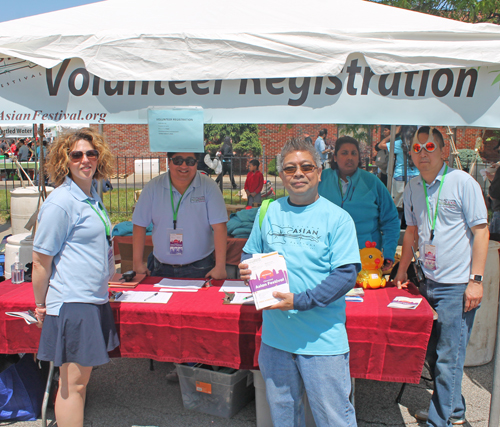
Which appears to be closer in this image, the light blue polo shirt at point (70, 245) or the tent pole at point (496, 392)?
the light blue polo shirt at point (70, 245)

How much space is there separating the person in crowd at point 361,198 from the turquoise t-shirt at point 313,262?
53.8 inches

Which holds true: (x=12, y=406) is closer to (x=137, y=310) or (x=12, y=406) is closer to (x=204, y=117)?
(x=137, y=310)

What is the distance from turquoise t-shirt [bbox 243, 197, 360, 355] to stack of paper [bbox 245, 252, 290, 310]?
0.07 meters

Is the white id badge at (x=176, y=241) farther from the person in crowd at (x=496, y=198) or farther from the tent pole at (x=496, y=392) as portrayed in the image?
the person in crowd at (x=496, y=198)

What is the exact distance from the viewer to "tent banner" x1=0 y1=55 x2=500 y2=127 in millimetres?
2609

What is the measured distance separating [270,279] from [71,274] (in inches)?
43.7

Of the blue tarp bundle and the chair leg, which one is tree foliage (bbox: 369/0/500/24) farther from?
the chair leg

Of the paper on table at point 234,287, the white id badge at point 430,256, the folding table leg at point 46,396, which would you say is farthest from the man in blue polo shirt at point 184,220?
the white id badge at point 430,256

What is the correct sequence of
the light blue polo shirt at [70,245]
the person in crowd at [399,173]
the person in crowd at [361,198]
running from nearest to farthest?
the light blue polo shirt at [70,245], the person in crowd at [361,198], the person in crowd at [399,173]

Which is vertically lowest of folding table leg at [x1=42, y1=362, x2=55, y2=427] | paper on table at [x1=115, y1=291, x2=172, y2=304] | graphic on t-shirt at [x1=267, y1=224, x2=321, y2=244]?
folding table leg at [x1=42, y1=362, x2=55, y2=427]

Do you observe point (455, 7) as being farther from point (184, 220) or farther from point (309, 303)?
point (309, 303)

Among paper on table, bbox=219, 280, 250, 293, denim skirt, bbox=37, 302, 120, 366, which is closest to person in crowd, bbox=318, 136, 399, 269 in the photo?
paper on table, bbox=219, 280, 250, 293

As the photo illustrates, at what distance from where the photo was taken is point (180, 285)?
10.4 feet

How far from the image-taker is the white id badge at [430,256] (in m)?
2.68
